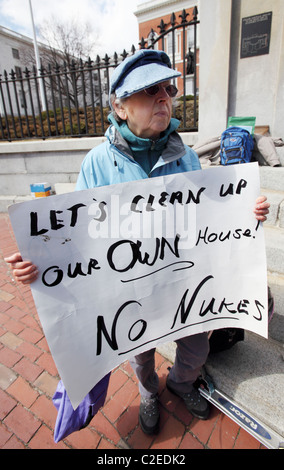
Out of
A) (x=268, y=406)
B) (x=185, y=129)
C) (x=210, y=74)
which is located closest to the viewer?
(x=268, y=406)

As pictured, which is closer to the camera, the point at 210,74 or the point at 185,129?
the point at 210,74

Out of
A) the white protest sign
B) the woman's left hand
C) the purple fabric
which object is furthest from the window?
the purple fabric

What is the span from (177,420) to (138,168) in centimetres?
155

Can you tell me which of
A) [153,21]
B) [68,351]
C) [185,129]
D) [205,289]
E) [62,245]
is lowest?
[68,351]

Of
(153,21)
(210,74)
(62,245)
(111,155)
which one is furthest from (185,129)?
(153,21)

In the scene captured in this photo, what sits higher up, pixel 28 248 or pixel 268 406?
pixel 28 248

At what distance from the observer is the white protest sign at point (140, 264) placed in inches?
42.5

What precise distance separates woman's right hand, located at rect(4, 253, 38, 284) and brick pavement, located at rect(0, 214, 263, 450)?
46.1 inches

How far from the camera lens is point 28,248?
1.03 m

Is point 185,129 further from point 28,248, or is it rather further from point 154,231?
point 28,248

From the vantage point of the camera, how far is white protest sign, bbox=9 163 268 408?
1.08 metres

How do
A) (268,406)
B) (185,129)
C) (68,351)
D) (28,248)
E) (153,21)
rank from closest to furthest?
(28,248)
(68,351)
(268,406)
(185,129)
(153,21)

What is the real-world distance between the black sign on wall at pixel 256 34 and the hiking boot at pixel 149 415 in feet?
15.7

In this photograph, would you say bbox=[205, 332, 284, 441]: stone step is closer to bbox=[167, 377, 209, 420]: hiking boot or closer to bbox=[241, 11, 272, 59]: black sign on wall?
bbox=[167, 377, 209, 420]: hiking boot
